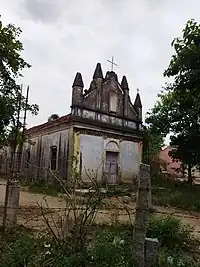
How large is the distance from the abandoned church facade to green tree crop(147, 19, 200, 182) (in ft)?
6.68

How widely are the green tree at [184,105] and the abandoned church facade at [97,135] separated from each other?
204cm

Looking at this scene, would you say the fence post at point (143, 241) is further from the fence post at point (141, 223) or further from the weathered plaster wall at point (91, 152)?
the weathered plaster wall at point (91, 152)

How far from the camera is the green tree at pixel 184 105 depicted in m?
15.2

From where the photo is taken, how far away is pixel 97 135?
64.5ft

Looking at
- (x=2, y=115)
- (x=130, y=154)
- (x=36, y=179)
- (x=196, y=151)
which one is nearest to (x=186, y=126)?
(x=196, y=151)

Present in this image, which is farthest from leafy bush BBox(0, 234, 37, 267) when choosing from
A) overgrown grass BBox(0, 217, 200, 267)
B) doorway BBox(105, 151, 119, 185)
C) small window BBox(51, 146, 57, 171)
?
small window BBox(51, 146, 57, 171)

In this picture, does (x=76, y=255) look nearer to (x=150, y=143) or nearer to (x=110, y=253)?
(x=110, y=253)

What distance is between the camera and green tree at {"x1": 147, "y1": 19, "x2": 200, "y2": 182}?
50.0ft

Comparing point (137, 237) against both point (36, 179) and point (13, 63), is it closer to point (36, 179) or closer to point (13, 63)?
point (13, 63)

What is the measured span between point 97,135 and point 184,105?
227 inches

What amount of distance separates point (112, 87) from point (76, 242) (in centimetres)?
1782

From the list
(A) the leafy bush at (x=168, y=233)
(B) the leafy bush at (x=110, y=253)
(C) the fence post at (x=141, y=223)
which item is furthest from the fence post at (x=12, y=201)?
(C) the fence post at (x=141, y=223)

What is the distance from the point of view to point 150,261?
4.14 metres

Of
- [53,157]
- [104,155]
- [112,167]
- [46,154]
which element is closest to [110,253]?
[104,155]
